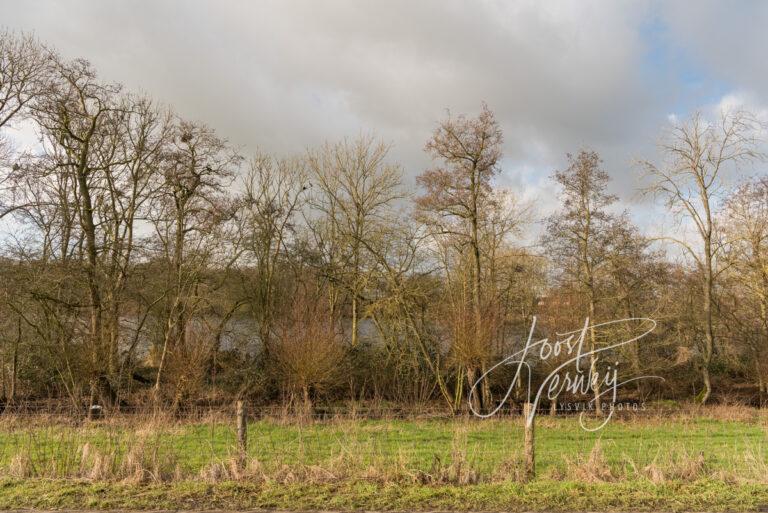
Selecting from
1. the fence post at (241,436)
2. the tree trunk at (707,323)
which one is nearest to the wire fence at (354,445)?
the fence post at (241,436)

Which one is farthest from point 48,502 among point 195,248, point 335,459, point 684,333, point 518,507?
point 684,333

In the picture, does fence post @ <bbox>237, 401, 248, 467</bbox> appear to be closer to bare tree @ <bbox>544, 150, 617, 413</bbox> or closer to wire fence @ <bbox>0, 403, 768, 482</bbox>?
wire fence @ <bbox>0, 403, 768, 482</bbox>

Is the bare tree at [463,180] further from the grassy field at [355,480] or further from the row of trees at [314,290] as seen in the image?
the grassy field at [355,480]

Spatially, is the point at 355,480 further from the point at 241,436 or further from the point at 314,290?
the point at 314,290

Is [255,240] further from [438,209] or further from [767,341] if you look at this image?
[767,341]

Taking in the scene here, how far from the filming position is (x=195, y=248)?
24.0 metres

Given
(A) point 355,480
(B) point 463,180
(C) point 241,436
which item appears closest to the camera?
(A) point 355,480

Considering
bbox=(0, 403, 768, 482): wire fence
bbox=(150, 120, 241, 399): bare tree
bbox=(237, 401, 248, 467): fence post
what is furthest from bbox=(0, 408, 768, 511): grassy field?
bbox=(150, 120, 241, 399): bare tree

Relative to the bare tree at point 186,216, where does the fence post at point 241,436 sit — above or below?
below

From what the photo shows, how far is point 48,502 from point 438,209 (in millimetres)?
17847

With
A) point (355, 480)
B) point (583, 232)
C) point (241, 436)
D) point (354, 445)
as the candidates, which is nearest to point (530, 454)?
point (355, 480)

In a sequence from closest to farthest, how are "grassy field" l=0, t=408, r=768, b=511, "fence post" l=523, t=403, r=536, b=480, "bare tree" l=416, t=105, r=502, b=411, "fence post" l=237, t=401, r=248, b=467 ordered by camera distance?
"grassy field" l=0, t=408, r=768, b=511, "fence post" l=523, t=403, r=536, b=480, "fence post" l=237, t=401, r=248, b=467, "bare tree" l=416, t=105, r=502, b=411

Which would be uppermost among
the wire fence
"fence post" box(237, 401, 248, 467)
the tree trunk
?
the tree trunk

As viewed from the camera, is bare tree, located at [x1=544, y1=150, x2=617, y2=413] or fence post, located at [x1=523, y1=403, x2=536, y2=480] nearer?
fence post, located at [x1=523, y1=403, x2=536, y2=480]
